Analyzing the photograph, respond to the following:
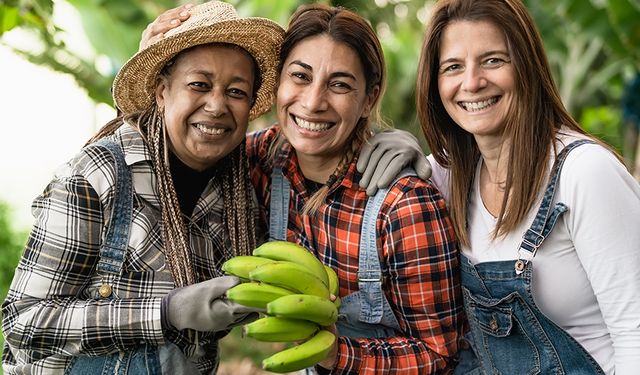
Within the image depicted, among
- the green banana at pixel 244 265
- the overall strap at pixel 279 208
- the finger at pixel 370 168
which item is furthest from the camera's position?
the overall strap at pixel 279 208

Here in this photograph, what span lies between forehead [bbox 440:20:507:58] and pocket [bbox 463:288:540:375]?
78 centimetres

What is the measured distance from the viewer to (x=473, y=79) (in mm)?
2426

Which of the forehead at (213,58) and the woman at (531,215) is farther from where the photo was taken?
the forehead at (213,58)

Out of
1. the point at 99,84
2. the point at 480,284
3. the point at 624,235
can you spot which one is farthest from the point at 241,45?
the point at 99,84

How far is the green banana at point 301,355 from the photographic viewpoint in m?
1.97

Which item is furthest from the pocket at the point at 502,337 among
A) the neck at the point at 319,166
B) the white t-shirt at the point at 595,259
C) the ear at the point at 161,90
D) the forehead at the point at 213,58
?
the ear at the point at 161,90

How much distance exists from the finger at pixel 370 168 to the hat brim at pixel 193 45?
489 millimetres

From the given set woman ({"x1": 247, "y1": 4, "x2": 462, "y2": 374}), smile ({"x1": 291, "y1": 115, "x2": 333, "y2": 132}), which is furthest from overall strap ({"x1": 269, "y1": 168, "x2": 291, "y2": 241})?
smile ({"x1": 291, "y1": 115, "x2": 333, "y2": 132})

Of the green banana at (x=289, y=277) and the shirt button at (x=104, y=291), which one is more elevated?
the shirt button at (x=104, y=291)

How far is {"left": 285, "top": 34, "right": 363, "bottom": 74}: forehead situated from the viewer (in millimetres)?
2656

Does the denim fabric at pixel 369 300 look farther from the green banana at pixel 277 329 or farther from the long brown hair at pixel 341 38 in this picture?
the green banana at pixel 277 329

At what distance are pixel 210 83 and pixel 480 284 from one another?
1.10 m

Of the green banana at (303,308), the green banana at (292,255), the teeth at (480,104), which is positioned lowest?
the green banana at (303,308)

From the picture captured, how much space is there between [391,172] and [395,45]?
17.3 ft
